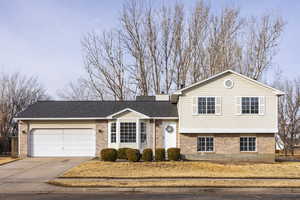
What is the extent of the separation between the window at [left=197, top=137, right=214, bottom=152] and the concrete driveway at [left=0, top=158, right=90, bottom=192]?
9244 mm

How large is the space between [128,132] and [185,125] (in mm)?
4095

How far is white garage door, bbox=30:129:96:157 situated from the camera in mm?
27703

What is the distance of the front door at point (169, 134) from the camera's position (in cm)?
2769

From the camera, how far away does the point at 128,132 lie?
2717cm

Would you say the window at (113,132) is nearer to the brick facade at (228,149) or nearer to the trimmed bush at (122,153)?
the trimmed bush at (122,153)

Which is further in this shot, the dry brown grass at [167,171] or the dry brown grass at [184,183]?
the dry brown grass at [167,171]

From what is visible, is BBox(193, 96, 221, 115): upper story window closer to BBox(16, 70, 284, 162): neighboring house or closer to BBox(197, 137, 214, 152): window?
BBox(16, 70, 284, 162): neighboring house

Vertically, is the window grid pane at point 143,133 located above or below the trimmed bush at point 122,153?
above

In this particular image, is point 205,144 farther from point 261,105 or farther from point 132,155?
point 132,155

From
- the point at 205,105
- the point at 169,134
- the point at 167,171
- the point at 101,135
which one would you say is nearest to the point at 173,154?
the point at 169,134

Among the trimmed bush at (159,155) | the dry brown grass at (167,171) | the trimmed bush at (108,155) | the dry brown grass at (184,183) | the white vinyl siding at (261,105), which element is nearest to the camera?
the dry brown grass at (184,183)

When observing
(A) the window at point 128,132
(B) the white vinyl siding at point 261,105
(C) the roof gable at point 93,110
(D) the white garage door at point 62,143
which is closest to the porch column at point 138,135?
(A) the window at point 128,132

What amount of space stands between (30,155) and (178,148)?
10618mm

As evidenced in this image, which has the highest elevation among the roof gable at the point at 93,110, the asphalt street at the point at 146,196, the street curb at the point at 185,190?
the roof gable at the point at 93,110
